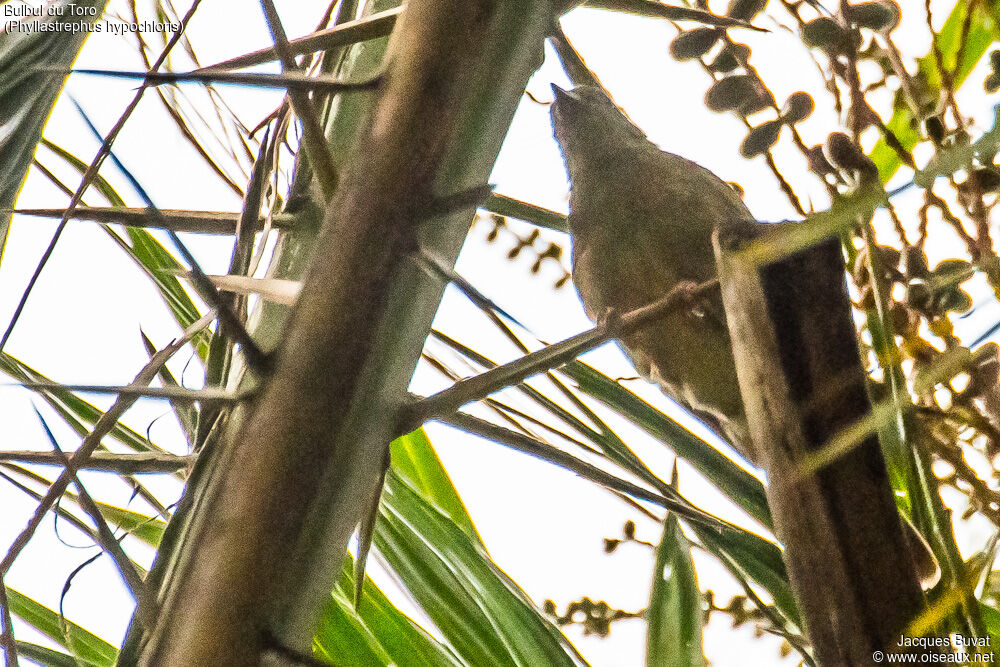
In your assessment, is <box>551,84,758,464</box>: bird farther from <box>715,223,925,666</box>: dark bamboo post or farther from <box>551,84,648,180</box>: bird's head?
<box>715,223,925,666</box>: dark bamboo post

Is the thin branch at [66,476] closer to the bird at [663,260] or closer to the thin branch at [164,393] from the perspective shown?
the thin branch at [164,393]

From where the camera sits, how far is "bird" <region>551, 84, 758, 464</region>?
126 centimetres

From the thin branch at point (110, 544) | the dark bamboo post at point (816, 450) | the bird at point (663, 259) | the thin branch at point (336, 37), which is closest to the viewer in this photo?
the dark bamboo post at point (816, 450)

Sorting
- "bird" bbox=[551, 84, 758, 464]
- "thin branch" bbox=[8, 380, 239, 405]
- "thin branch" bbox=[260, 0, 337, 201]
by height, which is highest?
"bird" bbox=[551, 84, 758, 464]

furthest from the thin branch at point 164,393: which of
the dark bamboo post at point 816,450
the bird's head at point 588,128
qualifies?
the bird's head at point 588,128

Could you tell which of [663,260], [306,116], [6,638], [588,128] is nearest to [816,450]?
[306,116]

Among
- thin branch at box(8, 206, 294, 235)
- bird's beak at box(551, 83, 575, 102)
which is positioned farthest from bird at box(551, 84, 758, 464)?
thin branch at box(8, 206, 294, 235)

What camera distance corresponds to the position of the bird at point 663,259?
1.26 metres

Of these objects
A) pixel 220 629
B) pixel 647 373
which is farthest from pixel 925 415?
pixel 647 373

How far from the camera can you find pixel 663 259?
1.29 m

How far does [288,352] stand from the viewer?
441 mm

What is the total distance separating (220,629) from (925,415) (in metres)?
0.46

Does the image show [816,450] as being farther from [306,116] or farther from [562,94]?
[562,94]

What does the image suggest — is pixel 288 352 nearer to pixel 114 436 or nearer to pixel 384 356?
pixel 384 356
